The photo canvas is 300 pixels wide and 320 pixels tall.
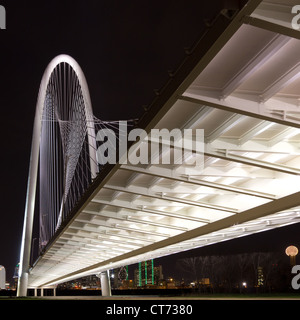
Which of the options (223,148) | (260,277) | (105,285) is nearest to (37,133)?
(105,285)

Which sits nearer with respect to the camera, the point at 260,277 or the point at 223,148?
the point at 223,148

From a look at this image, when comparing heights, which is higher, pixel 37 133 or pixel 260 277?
pixel 37 133

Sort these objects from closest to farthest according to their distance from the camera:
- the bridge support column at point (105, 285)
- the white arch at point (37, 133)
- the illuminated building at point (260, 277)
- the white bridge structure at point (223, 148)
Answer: the white bridge structure at point (223, 148) < the white arch at point (37, 133) < the bridge support column at point (105, 285) < the illuminated building at point (260, 277)

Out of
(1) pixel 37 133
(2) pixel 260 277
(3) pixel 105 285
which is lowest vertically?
(3) pixel 105 285

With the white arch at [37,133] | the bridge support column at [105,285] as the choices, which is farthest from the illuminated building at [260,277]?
the white arch at [37,133]

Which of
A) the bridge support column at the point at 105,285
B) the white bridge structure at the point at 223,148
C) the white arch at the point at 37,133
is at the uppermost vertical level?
the white arch at the point at 37,133

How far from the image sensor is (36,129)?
4581 centimetres

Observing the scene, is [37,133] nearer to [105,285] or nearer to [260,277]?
[105,285]

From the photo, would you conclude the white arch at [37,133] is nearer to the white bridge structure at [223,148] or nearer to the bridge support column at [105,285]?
the bridge support column at [105,285]

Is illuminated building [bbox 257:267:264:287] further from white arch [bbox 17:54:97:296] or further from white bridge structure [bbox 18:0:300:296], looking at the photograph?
white bridge structure [bbox 18:0:300:296]

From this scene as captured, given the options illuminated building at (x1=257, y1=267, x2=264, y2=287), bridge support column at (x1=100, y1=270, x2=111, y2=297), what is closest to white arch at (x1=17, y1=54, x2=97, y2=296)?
bridge support column at (x1=100, y1=270, x2=111, y2=297)

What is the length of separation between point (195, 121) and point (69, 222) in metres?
13.7
